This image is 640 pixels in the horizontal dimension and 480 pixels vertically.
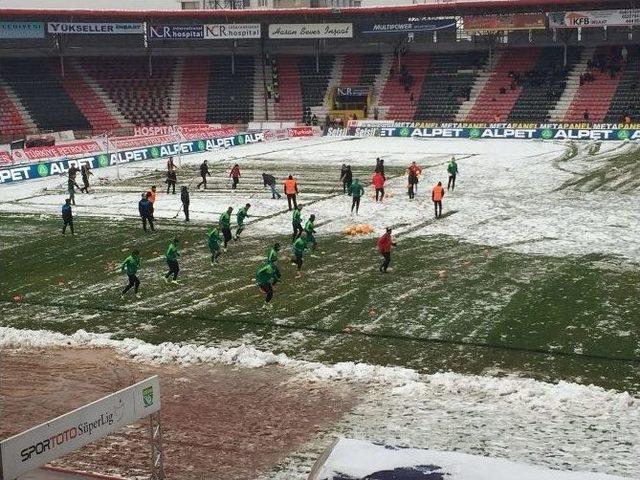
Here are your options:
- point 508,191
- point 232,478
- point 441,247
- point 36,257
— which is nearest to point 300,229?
point 441,247

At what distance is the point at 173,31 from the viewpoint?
224 ft

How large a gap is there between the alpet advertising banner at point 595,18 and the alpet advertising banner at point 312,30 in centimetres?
1525

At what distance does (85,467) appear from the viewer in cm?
1279

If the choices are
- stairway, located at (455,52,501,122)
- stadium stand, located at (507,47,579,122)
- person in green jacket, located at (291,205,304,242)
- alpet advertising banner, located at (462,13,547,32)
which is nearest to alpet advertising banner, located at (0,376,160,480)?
person in green jacket, located at (291,205,304,242)

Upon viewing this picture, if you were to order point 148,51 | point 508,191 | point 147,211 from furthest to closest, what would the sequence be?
point 148,51, point 508,191, point 147,211

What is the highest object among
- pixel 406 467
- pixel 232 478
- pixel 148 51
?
pixel 148 51

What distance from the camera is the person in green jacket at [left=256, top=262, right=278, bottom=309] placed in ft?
66.4

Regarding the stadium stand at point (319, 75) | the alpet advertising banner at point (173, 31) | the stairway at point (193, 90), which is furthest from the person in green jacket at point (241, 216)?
the alpet advertising banner at point (173, 31)

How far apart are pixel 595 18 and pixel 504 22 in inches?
241

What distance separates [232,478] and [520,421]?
4.58m

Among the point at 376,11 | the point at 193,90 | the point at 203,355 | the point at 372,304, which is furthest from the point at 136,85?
the point at 203,355

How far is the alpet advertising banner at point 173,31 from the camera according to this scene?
68000 millimetres

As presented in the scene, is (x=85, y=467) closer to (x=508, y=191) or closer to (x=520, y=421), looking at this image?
(x=520, y=421)

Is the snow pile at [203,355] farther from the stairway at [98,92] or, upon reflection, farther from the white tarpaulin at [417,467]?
the stairway at [98,92]
